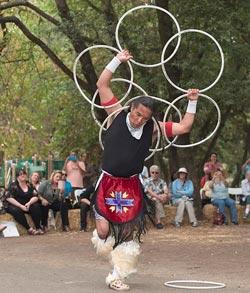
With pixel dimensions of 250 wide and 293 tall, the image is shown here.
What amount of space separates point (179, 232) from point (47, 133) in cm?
1837

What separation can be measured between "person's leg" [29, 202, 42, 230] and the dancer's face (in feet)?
24.3

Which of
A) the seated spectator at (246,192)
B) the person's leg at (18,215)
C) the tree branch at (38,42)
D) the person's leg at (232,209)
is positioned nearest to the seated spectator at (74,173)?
the tree branch at (38,42)

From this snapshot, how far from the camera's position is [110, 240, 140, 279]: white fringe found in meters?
7.70

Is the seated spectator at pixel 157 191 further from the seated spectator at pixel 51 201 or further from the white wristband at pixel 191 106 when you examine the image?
the white wristband at pixel 191 106

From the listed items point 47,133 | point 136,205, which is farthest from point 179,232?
point 47,133

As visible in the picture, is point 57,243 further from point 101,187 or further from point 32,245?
point 101,187

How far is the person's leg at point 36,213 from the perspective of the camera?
14750 millimetres

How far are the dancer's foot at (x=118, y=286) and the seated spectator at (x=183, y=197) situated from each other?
8381 mm

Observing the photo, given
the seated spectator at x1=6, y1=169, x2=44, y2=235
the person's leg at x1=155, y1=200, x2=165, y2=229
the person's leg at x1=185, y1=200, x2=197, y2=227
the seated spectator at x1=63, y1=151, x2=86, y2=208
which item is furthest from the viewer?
the seated spectator at x1=63, y1=151, x2=86, y2=208

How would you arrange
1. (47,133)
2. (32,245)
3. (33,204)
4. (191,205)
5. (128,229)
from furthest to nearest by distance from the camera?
(47,133) → (191,205) → (33,204) → (32,245) → (128,229)

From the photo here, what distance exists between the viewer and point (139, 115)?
25.2 feet

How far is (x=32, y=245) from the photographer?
12711 millimetres

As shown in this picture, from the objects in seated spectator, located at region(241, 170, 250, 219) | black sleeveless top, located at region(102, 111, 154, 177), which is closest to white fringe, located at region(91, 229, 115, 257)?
black sleeveless top, located at region(102, 111, 154, 177)

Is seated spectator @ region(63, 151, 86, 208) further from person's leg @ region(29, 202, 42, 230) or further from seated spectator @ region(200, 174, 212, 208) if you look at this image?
seated spectator @ region(200, 174, 212, 208)
